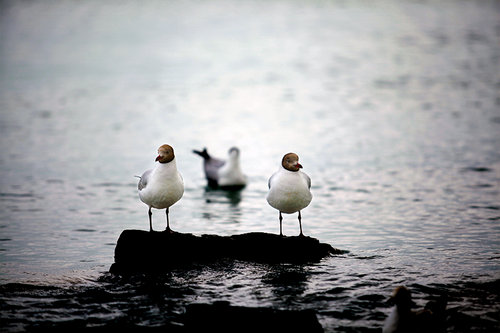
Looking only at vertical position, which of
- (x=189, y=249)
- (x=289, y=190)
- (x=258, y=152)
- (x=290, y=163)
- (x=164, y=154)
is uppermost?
(x=258, y=152)

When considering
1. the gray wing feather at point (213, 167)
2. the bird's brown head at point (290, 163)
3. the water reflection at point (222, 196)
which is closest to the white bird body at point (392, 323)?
the bird's brown head at point (290, 163)

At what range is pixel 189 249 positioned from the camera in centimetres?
898

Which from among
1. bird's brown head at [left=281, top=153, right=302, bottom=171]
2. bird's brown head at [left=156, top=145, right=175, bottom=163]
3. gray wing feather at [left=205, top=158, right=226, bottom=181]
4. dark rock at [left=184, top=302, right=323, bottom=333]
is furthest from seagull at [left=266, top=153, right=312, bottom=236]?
gray wing feather at [left=205, top=158, right=226, bottom=181]

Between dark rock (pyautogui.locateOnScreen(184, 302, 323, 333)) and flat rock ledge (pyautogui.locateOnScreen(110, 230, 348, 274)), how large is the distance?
1.39 m

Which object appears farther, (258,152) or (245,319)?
(258,152)

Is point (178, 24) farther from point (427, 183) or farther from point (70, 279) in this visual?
point (70, 279)

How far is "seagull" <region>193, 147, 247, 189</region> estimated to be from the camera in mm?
15836

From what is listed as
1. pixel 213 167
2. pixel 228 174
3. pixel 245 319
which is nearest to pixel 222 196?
pixel 228 174

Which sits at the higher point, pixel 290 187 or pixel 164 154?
pixel 164 154

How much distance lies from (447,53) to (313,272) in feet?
87.4

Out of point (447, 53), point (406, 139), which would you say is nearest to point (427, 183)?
point (406, 139)

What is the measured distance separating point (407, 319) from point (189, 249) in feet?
10.5

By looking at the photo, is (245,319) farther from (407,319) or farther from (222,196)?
(222,196)

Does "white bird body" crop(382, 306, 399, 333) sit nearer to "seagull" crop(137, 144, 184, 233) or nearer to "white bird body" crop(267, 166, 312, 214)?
"white bird body" crop(267, 166, 312, 214)
